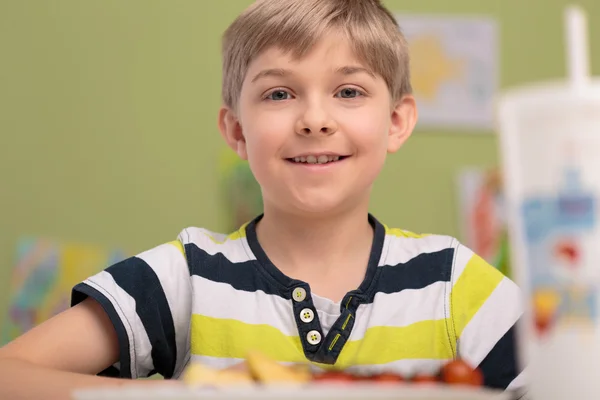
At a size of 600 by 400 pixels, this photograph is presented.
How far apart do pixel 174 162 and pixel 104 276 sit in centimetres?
149

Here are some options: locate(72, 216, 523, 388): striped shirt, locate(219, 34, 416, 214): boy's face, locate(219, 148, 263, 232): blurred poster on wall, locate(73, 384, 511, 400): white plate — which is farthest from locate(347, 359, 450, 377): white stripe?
locate(219, 148, 263, 232): blurred poster on wall

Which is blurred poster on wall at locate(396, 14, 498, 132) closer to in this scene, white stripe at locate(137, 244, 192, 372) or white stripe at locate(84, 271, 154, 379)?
white stripe at locate(137, 244, 192, 372)

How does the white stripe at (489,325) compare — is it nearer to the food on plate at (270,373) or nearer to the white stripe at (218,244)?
the white stripe at (218,244)

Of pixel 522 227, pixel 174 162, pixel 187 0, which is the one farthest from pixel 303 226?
pixel 187 0

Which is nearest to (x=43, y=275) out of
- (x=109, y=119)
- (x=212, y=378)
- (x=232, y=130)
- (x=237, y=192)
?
(x=109, y=119)

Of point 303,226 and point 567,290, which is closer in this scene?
point 567,290

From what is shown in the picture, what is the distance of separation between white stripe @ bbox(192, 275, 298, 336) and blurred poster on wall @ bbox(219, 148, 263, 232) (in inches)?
52.1

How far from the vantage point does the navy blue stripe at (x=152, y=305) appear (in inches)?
38.7

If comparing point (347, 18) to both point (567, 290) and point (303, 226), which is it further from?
point (567, 290)

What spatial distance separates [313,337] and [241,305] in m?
0.11

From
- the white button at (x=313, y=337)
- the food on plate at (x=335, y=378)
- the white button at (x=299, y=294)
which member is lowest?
the white button at (x=313, y=337)

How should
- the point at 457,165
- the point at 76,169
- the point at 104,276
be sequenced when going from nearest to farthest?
the point at 104,276 → the point at 76,169 → the point at 457,165

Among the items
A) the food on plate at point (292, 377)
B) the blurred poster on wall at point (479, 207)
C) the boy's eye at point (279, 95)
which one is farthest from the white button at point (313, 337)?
the blurred poster on wall at point (479, 207)

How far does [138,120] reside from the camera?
7.98ft
